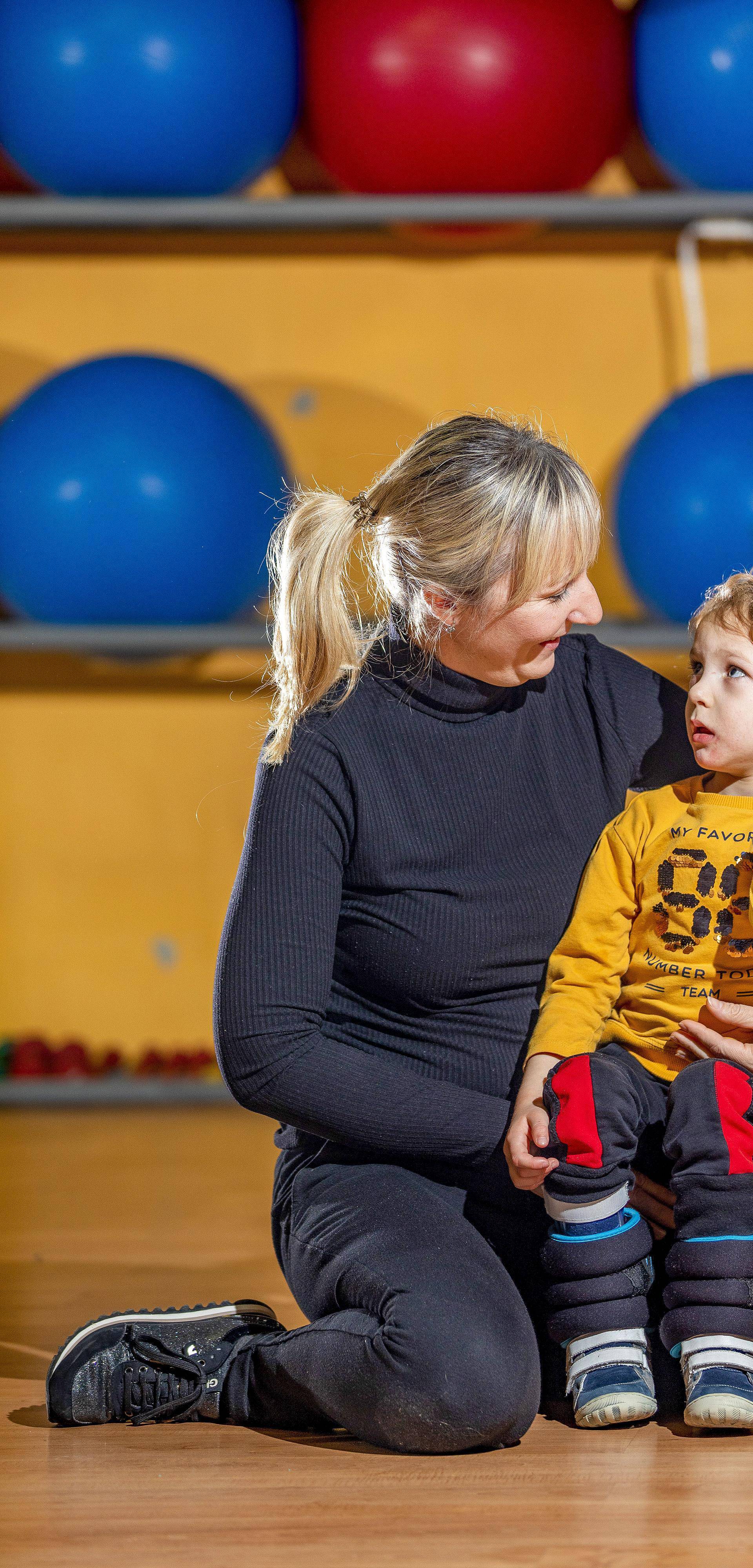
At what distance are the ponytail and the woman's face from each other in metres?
0.08

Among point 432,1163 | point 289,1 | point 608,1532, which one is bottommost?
point 608,1532

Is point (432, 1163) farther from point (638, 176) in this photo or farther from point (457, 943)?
point (638, 176)

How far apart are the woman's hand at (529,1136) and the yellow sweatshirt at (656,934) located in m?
0.03

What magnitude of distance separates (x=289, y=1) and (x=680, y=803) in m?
1.74

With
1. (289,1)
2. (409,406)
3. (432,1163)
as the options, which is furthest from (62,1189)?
(289,1)

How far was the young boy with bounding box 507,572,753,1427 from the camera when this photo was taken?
3.78ft

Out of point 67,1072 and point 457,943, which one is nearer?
point 457,943

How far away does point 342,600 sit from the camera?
1.27m

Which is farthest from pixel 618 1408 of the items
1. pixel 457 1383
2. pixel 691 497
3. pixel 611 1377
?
pixel 691 497

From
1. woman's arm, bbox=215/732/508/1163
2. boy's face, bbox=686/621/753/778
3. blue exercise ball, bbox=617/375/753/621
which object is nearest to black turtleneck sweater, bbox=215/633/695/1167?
woman's arm, bbox=215/732/508/1163

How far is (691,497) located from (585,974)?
1220 mm

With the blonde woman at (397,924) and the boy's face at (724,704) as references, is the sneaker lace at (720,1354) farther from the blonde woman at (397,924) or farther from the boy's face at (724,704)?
the boy's face at (724,704)

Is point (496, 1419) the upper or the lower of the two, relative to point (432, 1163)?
lower

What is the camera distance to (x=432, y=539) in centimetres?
126
